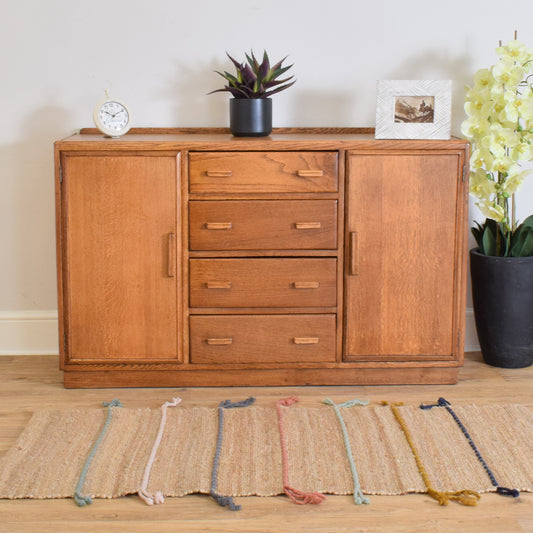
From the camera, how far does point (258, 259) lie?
2.92 m

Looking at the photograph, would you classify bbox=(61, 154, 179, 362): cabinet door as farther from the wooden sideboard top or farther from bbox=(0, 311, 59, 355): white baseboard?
bbox=(0, 311, 59, 355): white baseboard

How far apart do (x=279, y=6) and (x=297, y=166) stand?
27.5 inches

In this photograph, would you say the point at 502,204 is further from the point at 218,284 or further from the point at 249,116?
the point at 218,284

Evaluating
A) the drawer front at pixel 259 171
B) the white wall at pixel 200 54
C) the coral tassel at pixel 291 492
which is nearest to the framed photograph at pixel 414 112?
the drawer front at pixel 259 171

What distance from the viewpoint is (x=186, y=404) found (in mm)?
2846

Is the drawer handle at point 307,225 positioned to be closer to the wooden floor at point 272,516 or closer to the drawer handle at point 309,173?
the drawer handle at point 309,173

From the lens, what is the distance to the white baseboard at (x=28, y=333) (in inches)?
132

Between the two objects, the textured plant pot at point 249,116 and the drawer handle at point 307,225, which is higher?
the textured plant pot at point 249,116

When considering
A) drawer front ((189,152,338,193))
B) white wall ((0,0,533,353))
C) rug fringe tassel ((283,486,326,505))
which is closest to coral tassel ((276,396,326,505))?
rug fringe tassel ((283,486,326,505))

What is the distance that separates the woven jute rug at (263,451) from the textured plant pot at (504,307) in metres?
0.43

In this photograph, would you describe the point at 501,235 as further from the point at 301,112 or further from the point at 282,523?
the point at 282,523

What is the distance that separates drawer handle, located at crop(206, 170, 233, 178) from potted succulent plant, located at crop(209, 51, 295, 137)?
0.22m

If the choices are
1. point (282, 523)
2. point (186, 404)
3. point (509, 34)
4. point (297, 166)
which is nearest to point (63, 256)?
point (186, 404)

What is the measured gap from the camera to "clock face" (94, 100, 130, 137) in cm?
296
